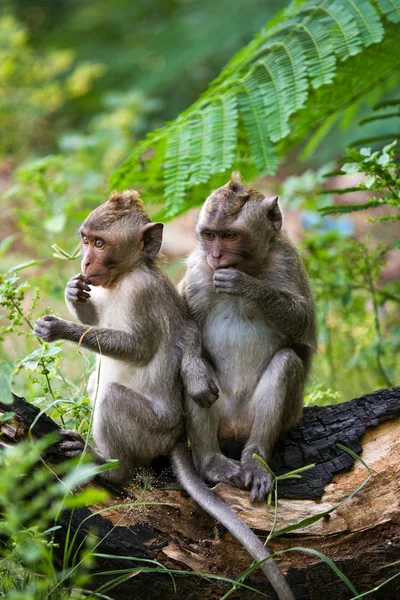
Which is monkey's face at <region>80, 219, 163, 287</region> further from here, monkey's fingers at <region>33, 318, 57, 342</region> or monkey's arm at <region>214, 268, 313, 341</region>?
monkey's arm at <region>214, 268, 313, 341</region>

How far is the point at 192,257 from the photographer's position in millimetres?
7070

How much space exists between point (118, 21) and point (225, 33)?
3.98 m

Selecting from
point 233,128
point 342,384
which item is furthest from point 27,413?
point 342,384

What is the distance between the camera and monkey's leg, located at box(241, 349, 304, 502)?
6.29 meters

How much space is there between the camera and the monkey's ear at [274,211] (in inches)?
268

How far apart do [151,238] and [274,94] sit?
2123 millimetres

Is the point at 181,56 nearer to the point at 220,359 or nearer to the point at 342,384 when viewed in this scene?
the point at 342,384

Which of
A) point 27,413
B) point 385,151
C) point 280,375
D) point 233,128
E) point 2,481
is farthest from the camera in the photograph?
point 233,128

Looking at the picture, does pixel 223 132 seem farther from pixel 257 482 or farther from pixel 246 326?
pixel 257 482

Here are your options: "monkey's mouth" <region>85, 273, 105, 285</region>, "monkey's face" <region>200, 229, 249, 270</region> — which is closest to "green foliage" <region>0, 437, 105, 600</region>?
"monkey's mouth" <region>85, 273, 105, 285</region>

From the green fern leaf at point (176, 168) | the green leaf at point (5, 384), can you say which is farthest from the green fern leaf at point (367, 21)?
the green leaf at point (5, 384)

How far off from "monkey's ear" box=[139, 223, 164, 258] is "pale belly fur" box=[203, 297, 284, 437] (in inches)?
28.2

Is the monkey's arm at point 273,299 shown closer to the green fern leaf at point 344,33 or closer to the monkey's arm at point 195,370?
the monkey's arm at point 195,370

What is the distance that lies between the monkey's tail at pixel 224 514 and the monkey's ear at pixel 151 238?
5.10ft
